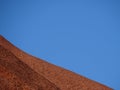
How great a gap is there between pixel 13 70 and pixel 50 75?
7199 mm

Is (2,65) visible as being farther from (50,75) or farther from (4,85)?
(50,75)

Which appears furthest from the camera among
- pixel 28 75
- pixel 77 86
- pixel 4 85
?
pixel 77 86

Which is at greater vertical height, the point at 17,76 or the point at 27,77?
the point at 27,77

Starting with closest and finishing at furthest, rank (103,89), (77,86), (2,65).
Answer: (2,65) < (77,86) < (103,89)

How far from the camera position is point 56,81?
15.3m

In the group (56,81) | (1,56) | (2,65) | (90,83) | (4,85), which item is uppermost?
(90,83)

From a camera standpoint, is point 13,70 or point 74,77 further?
point 74,77

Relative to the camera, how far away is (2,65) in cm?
869

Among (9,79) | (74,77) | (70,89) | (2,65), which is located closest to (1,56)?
(2,65)

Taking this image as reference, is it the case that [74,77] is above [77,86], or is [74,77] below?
above

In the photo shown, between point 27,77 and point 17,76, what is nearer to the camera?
point 17,76

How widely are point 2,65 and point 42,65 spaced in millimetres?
8676

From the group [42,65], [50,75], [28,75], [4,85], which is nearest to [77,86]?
[50,75]

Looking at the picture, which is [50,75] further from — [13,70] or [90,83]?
[13,70]
